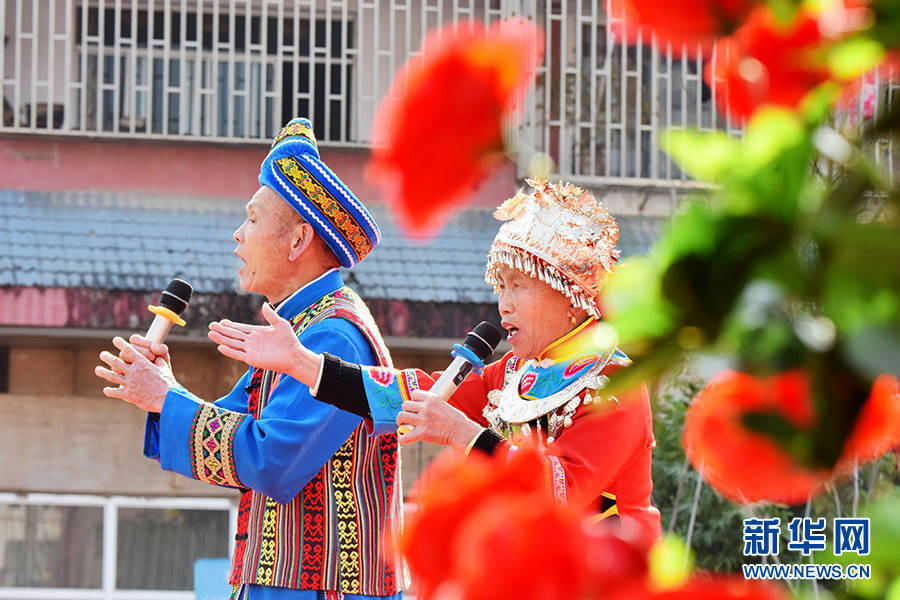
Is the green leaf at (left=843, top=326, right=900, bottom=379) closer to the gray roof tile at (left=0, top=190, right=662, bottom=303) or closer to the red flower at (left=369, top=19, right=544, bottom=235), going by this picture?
the red flower at (left=369, top=19, right=544, bottom=235)

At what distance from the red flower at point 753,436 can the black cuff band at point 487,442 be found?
1.98 metres

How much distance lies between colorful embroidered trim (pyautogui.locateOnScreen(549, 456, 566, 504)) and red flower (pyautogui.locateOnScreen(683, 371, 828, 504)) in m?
1.98

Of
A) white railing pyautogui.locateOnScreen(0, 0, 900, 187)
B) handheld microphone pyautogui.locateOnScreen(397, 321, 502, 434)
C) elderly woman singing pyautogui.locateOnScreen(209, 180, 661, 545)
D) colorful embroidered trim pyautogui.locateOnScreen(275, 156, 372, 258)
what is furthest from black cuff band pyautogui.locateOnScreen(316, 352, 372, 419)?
white railing pyautogui.locateOnScreen(0, 0, 900, 187)

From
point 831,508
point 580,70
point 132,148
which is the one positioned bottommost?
point 831,508

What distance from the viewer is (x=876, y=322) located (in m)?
0.51

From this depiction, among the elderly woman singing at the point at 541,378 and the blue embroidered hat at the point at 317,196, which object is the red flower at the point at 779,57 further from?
the blue embroidered hat at the point at 317,196

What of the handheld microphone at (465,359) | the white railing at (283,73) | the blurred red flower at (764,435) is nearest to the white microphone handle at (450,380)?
the handheld microphone at (465,359)

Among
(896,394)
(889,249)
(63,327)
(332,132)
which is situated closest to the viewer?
(889,249)

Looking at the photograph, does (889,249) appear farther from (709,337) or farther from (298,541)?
(298,541)

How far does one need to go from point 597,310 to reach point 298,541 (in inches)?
34.8

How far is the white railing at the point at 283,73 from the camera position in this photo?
7.54 meters

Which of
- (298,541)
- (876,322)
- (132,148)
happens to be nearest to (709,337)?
(876,322)

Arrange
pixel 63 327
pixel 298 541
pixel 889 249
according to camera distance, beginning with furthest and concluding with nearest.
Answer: pixel 63 327
pixel 298 541
pixel 889 249

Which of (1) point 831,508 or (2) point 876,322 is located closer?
(2) point 876,322
